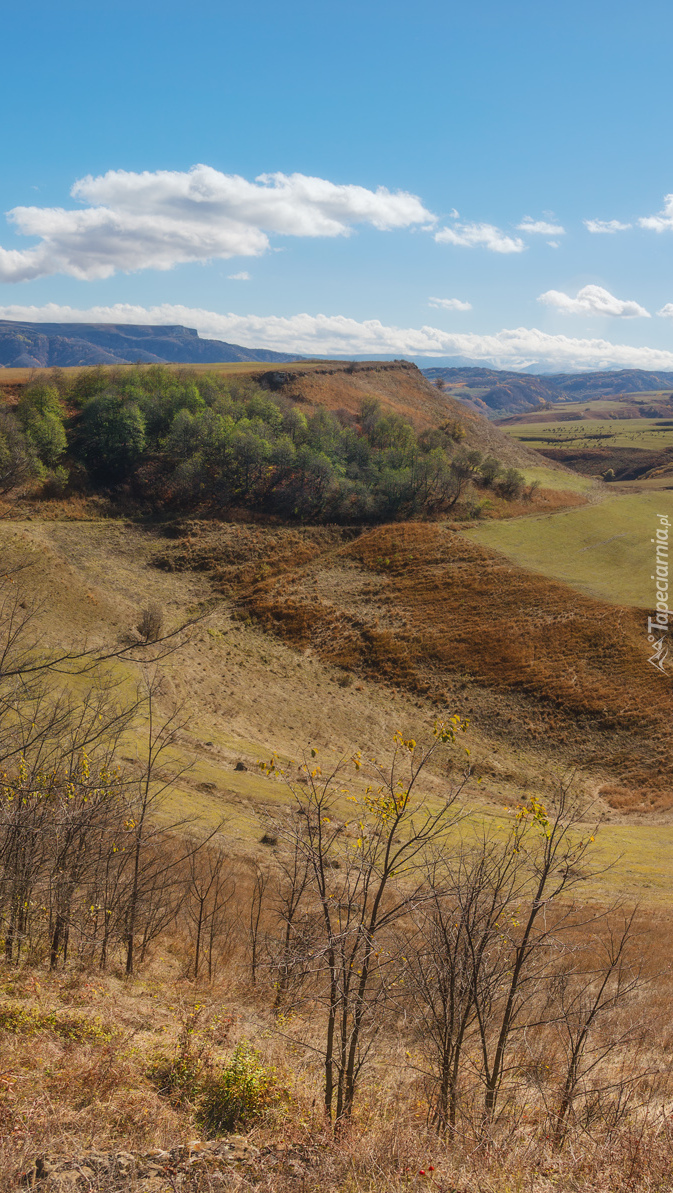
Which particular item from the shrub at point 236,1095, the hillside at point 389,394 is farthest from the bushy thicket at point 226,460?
the shrub at point 236,1095

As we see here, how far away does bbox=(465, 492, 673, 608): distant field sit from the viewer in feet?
142

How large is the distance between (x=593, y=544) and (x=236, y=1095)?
50670 millimetres

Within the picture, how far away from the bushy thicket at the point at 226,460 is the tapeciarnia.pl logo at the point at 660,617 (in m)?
20.1

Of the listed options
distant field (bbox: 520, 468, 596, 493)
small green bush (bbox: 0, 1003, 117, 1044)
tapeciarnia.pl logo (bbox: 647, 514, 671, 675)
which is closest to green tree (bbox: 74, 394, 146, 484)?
distant field (bbox: 520, 468, 596, 493)

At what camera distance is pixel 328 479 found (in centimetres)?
6081

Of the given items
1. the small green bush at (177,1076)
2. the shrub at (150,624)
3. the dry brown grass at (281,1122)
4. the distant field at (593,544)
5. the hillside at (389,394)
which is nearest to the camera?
the dry brown grass at (281,1122)

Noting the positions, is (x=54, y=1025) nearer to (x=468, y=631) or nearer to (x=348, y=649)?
(x=348, y=649)

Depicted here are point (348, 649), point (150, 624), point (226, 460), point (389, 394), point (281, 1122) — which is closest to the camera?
point (281, 1122)

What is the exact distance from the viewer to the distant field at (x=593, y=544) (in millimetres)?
43312

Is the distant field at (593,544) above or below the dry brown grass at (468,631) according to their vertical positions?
above

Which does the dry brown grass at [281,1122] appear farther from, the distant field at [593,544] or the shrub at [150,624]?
the distant field at [593,544]

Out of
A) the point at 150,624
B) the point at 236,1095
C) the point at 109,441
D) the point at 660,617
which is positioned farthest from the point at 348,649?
the point at 109,441

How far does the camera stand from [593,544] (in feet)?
167

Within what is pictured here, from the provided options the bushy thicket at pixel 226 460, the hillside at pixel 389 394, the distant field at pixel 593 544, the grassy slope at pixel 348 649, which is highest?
the hillside at pixel 389 394
